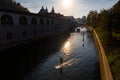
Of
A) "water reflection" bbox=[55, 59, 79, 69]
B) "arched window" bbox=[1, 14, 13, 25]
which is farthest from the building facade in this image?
"water reflection" bbox=[55, 59, 79, 69]

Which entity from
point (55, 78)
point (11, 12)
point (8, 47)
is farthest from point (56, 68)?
point (11, 12)

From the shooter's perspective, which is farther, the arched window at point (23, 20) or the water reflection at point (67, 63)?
the arched window at point (23, 20)

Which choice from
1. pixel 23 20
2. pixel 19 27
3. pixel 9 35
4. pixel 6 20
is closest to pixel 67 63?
pixel 9 35

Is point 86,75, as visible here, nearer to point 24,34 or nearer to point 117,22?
point 117,22

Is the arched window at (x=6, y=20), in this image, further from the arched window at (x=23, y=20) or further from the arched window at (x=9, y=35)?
the arched window at (x=23, y=20)

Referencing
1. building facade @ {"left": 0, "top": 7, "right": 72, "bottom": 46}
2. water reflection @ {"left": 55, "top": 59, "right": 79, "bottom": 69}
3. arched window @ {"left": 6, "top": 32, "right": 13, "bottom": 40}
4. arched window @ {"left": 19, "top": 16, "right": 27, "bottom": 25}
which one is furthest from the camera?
arched window @ {"left": 19, "top": 16, "right": 27, "bottom": 25}

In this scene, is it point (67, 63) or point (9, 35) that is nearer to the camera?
point (67, 63)

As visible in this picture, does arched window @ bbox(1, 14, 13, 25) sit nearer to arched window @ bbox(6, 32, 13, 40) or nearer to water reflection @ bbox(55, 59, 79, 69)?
arched window @ bbox(6, 32, 13, 40)

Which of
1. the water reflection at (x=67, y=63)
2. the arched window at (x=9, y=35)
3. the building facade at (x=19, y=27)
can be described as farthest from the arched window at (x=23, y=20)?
the water reflection at (x=67, y=63)

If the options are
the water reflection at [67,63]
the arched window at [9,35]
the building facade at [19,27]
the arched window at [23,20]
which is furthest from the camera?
the arched window at [23,20]

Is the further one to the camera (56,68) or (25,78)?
(56,68)

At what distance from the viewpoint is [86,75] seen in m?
24.4

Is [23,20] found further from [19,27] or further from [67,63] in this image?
[67,63]

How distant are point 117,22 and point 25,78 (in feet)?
93.3
